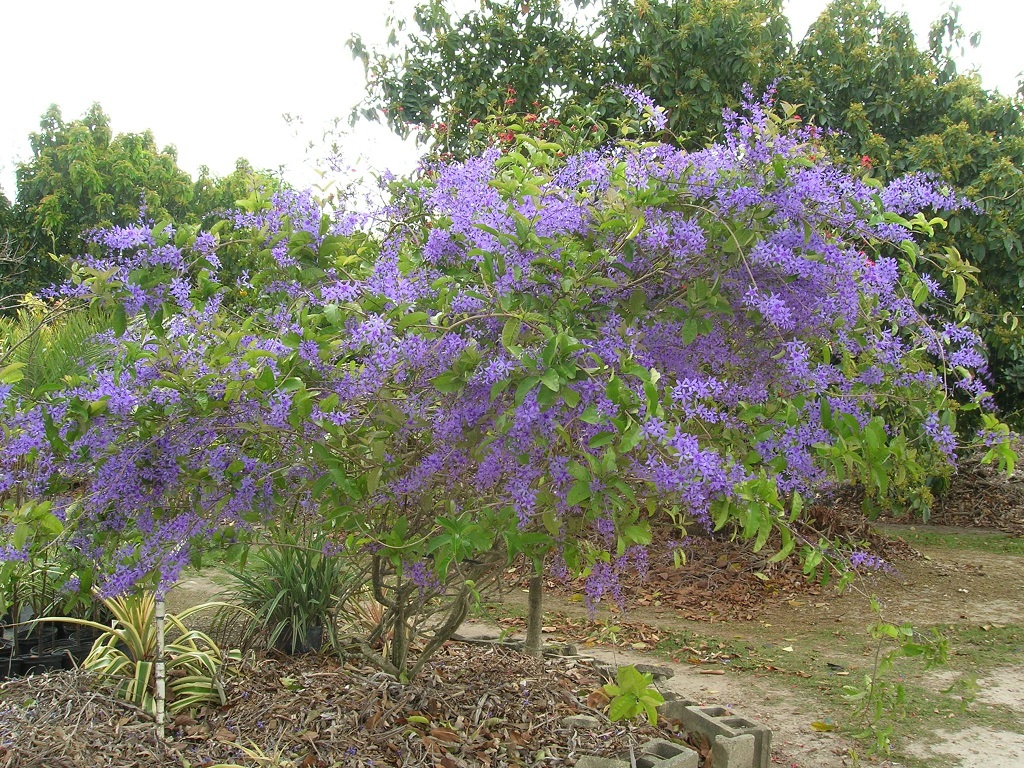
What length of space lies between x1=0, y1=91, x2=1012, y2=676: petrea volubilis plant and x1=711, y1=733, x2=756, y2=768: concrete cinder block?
106 cm

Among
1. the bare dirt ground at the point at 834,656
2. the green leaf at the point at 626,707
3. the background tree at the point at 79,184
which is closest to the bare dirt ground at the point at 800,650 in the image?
the bare dirt ground at the point at 834,656

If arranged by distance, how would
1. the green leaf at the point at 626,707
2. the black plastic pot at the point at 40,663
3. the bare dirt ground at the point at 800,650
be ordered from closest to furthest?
the green leaf at the point at 626,707 < the bare dirt ground at the point at 800,650 < the black plastic pot at the point at 40,663

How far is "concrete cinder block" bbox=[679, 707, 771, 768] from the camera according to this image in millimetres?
3323

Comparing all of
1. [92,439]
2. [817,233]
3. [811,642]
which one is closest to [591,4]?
[811,642]

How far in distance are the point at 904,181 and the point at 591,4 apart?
6.51m

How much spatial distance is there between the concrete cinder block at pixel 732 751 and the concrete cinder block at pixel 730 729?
19 mm

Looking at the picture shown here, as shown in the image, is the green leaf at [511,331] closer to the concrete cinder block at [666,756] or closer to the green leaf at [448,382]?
the green leaf at [448,382]

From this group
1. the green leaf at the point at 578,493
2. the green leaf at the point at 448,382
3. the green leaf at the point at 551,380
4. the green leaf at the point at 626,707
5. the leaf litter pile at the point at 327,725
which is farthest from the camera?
the leaf litter pile at the point at 327,725

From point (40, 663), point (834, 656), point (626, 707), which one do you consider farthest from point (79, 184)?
point (626, 707)

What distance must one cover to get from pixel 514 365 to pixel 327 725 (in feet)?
6.10

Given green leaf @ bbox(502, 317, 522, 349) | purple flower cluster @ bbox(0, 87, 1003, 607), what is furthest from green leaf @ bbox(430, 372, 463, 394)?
green leaf @ bbox(502, 317, 522, 349)

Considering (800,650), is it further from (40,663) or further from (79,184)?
(79,184)

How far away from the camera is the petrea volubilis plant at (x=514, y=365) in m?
2.16

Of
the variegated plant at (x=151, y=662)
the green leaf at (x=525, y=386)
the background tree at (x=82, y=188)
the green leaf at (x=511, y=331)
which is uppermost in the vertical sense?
the background tree at (x=82, y=188)
